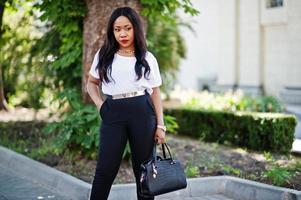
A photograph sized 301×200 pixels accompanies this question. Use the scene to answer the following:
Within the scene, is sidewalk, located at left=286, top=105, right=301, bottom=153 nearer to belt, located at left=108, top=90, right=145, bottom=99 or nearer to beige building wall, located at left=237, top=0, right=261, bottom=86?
beige building wall, located at left=237, top=0, right=261, bottom=86

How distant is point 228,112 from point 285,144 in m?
1.37

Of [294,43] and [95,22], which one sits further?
[294,43]

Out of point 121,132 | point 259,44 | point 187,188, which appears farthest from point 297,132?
point 121,132

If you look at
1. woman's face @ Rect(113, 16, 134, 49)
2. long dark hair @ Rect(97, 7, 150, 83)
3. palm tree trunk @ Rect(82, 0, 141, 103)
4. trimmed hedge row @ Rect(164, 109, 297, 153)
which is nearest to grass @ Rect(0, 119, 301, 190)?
trimmed hedge row @ Rect(164, 109, 297, 153)

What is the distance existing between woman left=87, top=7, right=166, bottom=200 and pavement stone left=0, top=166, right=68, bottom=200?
1651 mm

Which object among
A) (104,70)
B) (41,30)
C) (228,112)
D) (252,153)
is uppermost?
(41,30)

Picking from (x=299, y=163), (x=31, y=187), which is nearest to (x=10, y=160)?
(x=31, y=187)

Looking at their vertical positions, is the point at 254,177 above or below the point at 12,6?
below

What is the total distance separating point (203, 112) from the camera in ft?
32.7

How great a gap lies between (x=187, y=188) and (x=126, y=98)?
6.95ft

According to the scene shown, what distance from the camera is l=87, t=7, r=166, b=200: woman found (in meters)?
4.24

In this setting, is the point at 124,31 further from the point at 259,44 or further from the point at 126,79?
the point at 259,44

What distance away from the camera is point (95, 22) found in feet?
22.9

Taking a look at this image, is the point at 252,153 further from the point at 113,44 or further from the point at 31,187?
the point at 113,44
